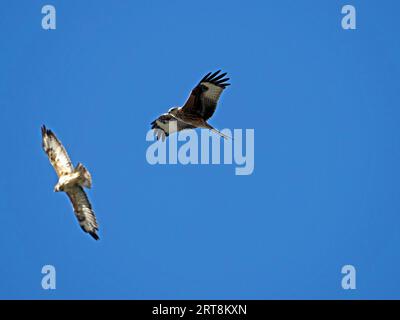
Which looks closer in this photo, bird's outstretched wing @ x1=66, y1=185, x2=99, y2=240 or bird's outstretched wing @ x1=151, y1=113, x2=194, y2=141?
bird's outstretched wing @ x1=66, y1=185, x2=99, y2=240

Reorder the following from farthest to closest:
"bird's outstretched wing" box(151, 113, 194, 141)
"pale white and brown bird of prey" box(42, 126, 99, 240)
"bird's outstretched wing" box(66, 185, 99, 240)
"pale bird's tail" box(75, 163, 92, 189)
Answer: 1. "bird's outstretched wing" box(151, 113, 194, 141)
2. "bird's outstretched wing" box(66, 185, 99, 240)
3. "pale white and brown bird of prey" box(42, 126, 99, 240)
4. "pale bird's tail" box(75, 163, 92, 189)

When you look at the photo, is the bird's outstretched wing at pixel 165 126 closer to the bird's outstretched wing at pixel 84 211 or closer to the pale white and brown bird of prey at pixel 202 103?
the pale white and brown bird of prey at pixel 202 103

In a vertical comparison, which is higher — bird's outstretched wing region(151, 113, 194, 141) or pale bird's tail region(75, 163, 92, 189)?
bird's outstretched wing region(151, 113, 194, 141)

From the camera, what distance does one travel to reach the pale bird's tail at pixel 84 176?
52.3 ft

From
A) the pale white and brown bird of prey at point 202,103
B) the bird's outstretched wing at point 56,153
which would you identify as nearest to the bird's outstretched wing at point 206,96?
the pale white and brown bird of prey at point 202,103

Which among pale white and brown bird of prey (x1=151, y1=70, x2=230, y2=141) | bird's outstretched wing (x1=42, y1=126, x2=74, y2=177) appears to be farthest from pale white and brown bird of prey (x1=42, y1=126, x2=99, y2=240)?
pale white and brown bird of prey (x1=151, y1=70, x2=230, y2=141)

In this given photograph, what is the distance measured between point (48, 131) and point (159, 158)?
22.7ft

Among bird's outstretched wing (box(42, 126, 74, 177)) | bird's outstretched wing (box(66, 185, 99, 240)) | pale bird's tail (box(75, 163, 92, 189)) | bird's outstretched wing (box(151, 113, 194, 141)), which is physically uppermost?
bird's outstretched wing (box(151, 113, 194, 141))

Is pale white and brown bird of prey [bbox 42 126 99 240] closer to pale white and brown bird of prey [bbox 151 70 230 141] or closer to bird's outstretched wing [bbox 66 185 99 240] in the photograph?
bird's outstretched wing [bbox 66 185 99 240]

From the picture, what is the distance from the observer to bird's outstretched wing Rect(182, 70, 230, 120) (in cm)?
1775
